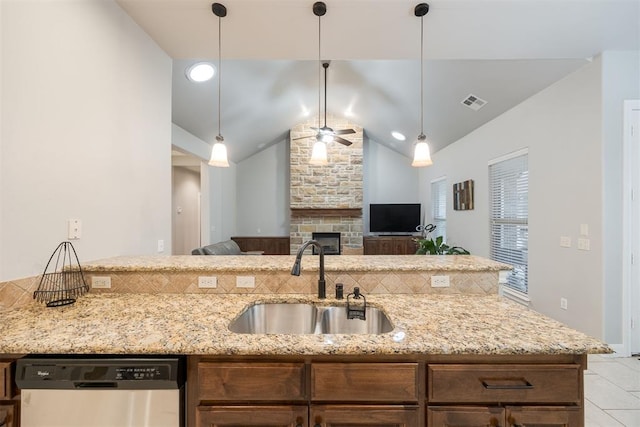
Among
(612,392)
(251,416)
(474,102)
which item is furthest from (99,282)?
(474,102)

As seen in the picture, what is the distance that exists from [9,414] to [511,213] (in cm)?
456

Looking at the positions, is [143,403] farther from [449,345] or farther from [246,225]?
[246,225]

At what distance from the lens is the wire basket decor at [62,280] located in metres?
1.49

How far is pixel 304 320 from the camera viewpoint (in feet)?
5.22

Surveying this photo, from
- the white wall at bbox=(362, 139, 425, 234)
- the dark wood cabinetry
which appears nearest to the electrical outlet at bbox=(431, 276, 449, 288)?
the dark wood cabinetry

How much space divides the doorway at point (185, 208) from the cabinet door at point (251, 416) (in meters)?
6.15

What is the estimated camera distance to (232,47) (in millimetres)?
2461

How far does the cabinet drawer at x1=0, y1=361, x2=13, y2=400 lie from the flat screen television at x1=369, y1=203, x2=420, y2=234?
20.6ft

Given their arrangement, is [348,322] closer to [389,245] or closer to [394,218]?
[389,245]

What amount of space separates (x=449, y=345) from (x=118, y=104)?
2.39 m

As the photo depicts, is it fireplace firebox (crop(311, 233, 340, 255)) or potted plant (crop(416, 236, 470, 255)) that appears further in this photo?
fireplace firebox (crop(311, 233, 340, 255))

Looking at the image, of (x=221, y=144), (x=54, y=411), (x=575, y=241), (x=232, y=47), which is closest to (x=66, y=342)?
(x=54, y=411)

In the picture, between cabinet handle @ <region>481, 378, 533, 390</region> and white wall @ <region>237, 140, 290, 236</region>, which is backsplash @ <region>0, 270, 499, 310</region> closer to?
cabinet handle @ <region>481, 378, 533, 390</region>

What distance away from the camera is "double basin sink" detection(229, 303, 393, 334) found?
59.7 inches
